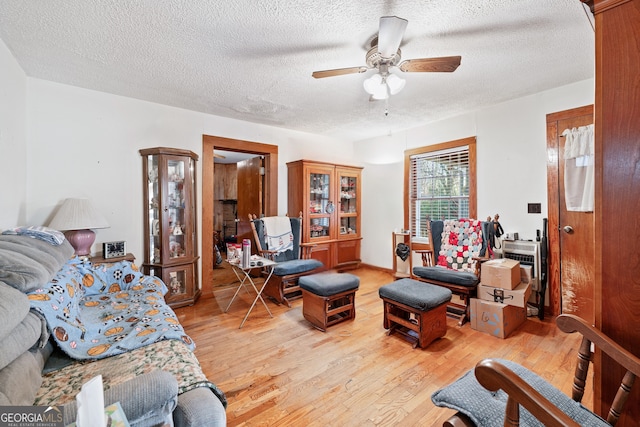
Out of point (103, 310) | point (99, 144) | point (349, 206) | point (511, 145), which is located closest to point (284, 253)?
point (349, 206)

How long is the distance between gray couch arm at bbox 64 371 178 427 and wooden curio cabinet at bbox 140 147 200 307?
2486 mm

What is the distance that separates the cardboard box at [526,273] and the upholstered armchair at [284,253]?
2256 millimetres

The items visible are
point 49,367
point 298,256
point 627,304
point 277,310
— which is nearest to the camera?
point 627,304

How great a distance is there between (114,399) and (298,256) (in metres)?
3.06

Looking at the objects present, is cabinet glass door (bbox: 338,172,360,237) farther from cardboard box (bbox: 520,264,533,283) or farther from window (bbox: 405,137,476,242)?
cardboard box (bbox: 520,264,533,283)

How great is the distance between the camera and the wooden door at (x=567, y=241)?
2.68 metres

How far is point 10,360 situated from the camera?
983 millimetres

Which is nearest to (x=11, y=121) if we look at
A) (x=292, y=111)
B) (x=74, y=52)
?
(x=74, y=52)

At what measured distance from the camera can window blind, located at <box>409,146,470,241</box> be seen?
12.4ft

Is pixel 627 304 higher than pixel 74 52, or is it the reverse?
pixel 74 52

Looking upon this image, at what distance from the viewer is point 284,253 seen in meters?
3.77

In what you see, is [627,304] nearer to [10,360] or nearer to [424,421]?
[424,421]

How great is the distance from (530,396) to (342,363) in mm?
1535

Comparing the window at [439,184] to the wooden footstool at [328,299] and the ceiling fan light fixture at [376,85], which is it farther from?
the ceiling fan light fixture at [376,85]
